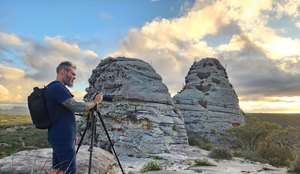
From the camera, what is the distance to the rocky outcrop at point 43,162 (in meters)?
6.73

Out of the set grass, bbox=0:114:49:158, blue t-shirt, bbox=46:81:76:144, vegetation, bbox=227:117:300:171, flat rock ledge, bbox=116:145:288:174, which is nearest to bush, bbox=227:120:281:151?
vegetation, bbox=227:117:300:171

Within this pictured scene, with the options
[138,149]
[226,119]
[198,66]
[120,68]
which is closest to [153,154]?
[138,149]

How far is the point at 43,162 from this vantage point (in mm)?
6949

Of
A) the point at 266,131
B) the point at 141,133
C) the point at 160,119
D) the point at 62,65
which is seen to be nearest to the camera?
the point at 62,65

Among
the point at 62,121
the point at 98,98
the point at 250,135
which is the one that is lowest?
the point at 250,135

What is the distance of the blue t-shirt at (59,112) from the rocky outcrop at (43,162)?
1.86 m

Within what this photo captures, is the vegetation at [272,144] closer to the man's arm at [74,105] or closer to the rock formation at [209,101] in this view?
the rock formation at [209,101]

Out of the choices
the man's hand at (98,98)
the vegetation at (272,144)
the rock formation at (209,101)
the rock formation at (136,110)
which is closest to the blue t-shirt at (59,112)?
the man's hand at (98,98)

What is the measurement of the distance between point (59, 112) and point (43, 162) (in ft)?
9.67

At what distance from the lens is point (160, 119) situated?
921 inches

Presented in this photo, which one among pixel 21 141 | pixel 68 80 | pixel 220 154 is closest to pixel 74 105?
pixel 68 80

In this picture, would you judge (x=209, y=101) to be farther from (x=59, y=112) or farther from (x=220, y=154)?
(x=59, y=112)

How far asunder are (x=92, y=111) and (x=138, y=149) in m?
16.0

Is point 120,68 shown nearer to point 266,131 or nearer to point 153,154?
point 153,154
